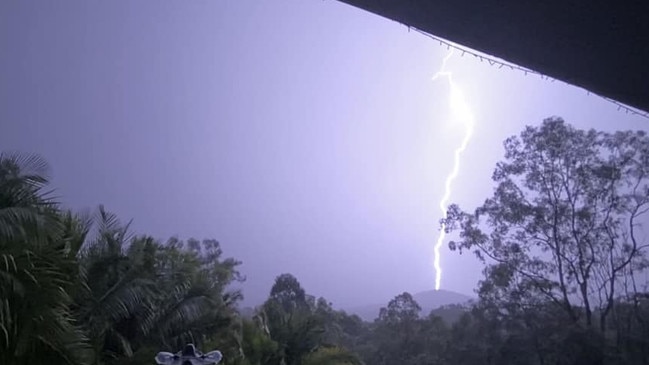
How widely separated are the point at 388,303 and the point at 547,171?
1012 cm

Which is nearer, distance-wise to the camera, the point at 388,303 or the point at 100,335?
the point at 100,335

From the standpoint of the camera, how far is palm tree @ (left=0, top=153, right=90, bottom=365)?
21.1 ft

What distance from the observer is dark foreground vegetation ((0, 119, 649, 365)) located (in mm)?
6949

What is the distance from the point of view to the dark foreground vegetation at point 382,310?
6.95 metres

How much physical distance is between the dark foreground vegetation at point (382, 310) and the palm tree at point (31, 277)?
0.05 ft

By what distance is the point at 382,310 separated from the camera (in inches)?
1110

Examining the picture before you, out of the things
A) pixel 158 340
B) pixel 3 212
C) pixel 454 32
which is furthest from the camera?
pixel 158 340

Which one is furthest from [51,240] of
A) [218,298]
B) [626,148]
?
[626,148]

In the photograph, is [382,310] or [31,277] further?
[382,310]

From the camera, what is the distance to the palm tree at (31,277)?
644cm

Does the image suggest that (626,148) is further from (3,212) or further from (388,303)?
(3,212)

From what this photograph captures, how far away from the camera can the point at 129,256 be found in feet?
37.8

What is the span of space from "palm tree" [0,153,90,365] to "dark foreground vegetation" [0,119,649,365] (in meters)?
0.02

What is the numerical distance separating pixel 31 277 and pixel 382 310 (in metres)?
23.1
